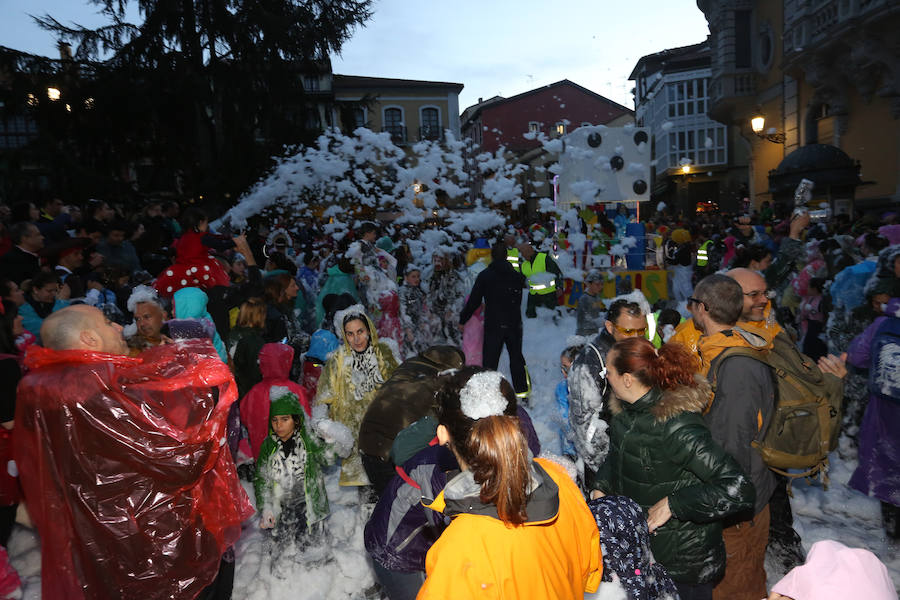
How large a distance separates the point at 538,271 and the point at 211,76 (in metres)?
13.7

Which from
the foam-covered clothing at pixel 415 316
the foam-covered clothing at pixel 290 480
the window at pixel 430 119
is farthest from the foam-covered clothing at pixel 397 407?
the window at pixel 430 119

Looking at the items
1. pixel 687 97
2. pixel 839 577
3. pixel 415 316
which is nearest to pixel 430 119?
pixel 687 97

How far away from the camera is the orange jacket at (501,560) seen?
5.60 ft

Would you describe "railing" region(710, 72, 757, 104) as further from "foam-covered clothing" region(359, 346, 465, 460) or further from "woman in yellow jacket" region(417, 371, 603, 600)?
"woman in yellow jacket" region(417, 371, 603, 600)

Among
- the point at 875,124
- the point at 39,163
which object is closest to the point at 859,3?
the point at 875,124

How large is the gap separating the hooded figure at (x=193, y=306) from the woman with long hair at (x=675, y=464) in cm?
396

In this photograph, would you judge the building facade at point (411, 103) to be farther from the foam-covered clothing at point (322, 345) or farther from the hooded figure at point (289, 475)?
the hooded figure at point (289, 475)

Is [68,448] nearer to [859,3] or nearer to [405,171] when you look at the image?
[405,171]

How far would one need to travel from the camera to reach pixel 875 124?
17906 millimetres

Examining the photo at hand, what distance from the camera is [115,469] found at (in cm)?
275

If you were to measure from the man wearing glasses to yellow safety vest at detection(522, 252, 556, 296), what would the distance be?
784 centimetres

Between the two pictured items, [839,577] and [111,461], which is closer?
[839,577]

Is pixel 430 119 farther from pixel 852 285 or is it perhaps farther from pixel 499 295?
pixel 852 285

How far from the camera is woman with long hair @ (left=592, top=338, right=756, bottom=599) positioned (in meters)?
2.44
